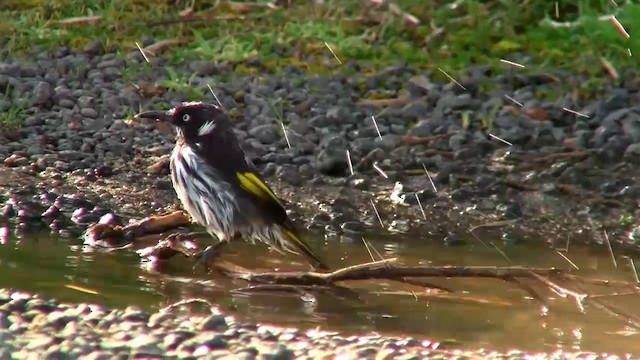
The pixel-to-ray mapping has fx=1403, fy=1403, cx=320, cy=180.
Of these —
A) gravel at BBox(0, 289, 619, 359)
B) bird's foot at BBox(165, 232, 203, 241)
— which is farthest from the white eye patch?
gravel at BBox(0, 289, 619, 359)

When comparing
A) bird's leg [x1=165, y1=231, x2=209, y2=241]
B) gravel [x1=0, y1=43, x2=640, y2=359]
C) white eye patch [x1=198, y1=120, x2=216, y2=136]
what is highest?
white eye patch [x1=198, y1=120, x2=216, y2=136]

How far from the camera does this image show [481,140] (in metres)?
8.84

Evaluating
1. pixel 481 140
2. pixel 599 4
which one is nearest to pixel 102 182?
pixel 481 140

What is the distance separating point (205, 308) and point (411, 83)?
4.04 m

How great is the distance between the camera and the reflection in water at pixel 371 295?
5.66m

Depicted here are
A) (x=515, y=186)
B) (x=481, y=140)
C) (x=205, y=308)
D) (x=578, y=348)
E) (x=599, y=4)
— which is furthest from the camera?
(x=599, y=4)

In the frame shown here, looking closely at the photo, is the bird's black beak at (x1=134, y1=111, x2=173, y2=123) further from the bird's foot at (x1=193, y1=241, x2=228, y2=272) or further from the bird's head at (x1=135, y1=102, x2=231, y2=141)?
the bird's foot at (x1=193, y1=241, x2=228, y2=272)

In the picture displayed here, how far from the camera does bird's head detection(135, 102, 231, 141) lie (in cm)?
696

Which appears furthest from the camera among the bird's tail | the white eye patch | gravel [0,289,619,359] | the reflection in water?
the white eye patch

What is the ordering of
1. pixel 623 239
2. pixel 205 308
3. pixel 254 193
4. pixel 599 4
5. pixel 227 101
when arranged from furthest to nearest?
1. pixel 599 4
2. pixel 227 101
3. pixel 623 239
4. pixel 254 193
5. pixel 205 308

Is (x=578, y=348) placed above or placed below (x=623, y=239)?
above

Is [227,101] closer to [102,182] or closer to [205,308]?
[102,182]

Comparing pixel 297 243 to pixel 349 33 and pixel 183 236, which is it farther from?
pixel 349 33

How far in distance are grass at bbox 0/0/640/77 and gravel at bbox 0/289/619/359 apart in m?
4.83
